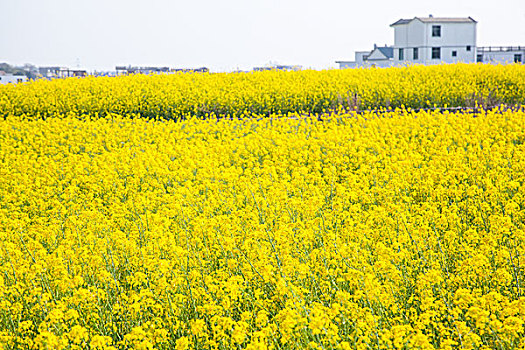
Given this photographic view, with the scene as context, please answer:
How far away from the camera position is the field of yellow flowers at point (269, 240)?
3348mm

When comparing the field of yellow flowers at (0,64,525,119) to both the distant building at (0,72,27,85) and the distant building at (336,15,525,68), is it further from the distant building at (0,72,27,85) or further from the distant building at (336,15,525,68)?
the distant building at (336,15,525,68)

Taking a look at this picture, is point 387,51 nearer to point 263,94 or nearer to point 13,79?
point 13,79

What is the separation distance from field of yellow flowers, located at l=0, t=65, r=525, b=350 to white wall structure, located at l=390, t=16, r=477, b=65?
1698 inches

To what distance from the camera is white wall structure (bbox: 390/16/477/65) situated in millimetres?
49906

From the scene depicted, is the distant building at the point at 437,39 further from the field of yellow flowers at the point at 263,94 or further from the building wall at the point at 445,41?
the field of yellow flowers at the point at 263,94

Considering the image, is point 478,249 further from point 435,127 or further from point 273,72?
point 273,72

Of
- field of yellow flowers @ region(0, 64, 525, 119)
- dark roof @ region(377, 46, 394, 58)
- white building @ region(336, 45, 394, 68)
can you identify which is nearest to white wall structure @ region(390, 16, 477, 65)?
white building @ region(336, 45, 394, 68)

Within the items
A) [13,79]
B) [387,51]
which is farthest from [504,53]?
[13,79]

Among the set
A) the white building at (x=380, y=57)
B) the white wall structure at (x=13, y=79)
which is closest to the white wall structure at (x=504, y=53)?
the white building at (x=380, y=57)

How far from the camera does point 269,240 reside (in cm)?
460

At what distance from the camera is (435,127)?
28.9 feet

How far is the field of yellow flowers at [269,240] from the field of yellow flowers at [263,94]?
3.99 m

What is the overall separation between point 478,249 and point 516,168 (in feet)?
7.20

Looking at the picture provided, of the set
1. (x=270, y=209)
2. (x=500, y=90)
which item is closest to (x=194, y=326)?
(x=270, y=209)
